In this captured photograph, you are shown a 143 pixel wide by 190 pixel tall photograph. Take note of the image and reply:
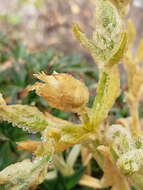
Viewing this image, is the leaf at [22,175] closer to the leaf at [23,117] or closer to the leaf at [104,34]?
the leaf at [23,117]

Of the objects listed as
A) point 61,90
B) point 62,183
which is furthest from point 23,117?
point 62,183

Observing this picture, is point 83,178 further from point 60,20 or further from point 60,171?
point 60,20

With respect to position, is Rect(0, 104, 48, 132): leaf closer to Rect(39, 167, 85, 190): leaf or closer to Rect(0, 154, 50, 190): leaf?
Rect(0, 154, 50, 190): leaf

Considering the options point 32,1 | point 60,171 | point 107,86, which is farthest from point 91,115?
point 32,1

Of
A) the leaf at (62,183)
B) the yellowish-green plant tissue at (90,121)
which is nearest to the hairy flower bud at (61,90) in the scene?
the yellowish-green plant tissue at (90,121)

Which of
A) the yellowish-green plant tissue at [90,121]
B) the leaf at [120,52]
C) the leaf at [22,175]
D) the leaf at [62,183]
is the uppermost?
the leaf at [120,52]

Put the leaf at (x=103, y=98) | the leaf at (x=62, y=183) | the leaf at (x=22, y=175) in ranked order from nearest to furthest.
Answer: the leaf at (x=22, y=175)
the leaf at (x=103, y=98)
the leaf at (x=62, y=183)

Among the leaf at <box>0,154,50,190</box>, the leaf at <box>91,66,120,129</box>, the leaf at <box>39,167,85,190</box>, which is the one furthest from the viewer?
the leaf at <box>39,167,85,190</box>

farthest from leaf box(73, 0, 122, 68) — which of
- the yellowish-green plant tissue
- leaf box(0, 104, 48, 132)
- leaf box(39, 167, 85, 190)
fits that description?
leaf box(39, 167, 85, 190)
